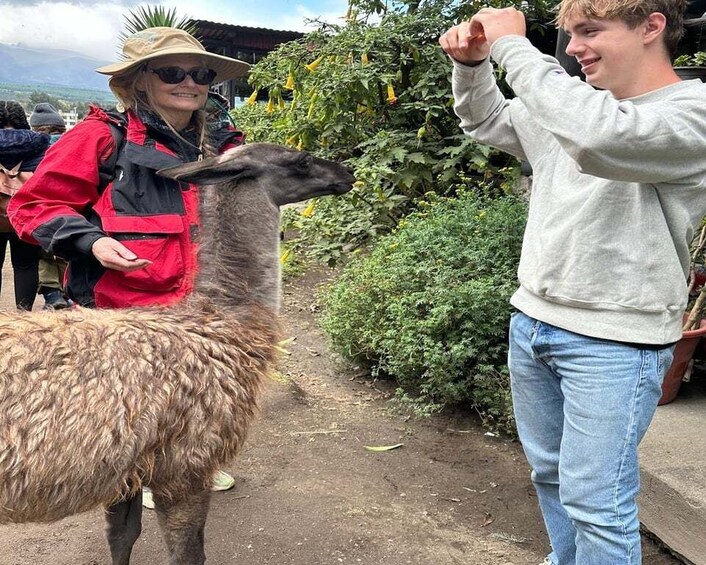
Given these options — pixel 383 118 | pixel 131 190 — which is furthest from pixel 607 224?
pixel 383 118

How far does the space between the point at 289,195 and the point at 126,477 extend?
1413mm

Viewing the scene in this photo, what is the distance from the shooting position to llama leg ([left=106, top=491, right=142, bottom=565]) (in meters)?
2.90

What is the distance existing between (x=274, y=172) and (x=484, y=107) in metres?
1.08

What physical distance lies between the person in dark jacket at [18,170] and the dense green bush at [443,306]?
2.68 m

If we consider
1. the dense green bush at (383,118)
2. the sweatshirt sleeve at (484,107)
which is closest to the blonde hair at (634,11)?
the sweatshirt sleeve at (484,107)

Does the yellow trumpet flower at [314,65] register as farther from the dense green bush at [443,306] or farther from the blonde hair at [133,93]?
the blonde hair at [133,93]

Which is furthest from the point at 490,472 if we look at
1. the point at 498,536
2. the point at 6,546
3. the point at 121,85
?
the point at 121,85

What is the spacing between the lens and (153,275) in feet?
9.12

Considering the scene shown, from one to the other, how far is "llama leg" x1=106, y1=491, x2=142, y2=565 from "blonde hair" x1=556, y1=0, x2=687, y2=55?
252 cm

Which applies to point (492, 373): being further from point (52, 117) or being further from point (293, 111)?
point (52, 117)

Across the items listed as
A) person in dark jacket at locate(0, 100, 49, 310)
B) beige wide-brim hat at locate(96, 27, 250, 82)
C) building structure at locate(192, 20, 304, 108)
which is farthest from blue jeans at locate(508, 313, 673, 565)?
building structure at locate(192, 20, 304, 108)

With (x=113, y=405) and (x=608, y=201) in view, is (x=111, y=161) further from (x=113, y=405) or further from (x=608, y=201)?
(x=608, y=201)

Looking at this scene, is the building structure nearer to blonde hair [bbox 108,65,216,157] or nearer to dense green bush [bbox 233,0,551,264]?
dense green bush [bbox 233,0,551,264]

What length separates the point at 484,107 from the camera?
2.34m
